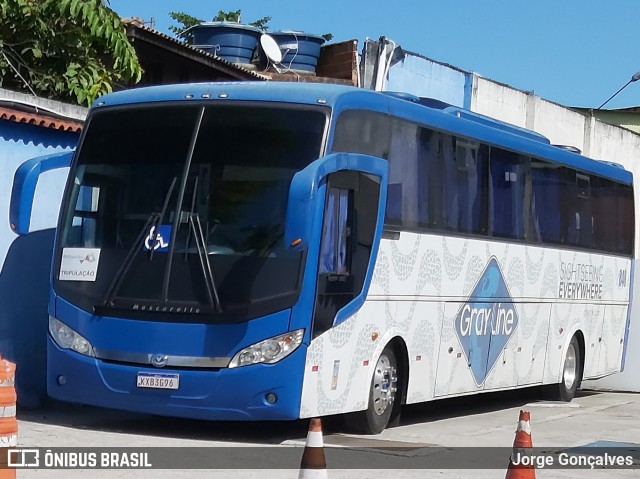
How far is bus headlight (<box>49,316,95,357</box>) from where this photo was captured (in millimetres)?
12070

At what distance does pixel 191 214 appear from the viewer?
38.8 ft

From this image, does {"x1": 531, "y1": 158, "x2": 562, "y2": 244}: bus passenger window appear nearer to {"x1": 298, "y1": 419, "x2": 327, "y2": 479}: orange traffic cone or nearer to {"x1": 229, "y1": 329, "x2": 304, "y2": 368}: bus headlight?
{"x1": 229, "y1": 329, "x2": 304, "y2": 368}: bus headlight

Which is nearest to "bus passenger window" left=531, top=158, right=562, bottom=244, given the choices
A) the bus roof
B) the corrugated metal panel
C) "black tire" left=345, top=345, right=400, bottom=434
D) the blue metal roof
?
the bus roof

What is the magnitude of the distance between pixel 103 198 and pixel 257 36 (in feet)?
52.6

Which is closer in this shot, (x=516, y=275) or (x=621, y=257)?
(x=516, y=275)

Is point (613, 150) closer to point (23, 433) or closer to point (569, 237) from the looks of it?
point (569, 237)

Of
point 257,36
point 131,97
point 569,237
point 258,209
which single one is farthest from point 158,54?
point 258,209

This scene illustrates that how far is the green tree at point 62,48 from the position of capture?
57.2ft

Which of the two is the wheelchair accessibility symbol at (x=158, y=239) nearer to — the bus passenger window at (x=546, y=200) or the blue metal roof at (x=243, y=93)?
the blue metal roof at (x=243, y=93)

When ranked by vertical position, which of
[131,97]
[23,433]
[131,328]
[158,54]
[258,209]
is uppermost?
[158,54]

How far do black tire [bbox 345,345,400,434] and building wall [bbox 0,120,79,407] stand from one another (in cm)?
349

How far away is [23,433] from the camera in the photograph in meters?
11.8

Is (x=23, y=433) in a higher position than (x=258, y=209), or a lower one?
lower

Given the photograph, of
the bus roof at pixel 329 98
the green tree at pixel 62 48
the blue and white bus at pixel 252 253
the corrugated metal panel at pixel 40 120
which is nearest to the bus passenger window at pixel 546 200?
the bus roof at pixel 329 98
